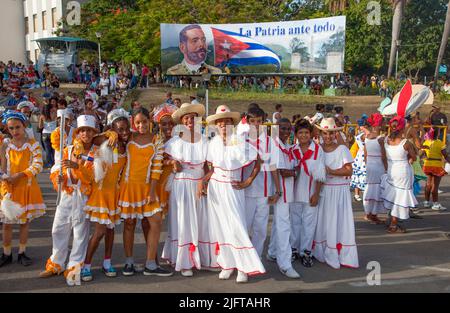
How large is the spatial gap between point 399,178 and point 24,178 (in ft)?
17.7

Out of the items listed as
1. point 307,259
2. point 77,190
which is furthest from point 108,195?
point 307,259

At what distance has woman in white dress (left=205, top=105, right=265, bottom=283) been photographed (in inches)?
209

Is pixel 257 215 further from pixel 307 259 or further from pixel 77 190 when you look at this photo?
pixel 77 190

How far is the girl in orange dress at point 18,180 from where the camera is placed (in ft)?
18.7

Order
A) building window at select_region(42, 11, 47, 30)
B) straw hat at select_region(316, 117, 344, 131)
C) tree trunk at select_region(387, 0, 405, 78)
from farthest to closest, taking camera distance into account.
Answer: building window at select_region(42, 11, 47, 30) → tree trunk at select_region(387, 0, 405, 78) → straw hat at select_region(316, 117, 344, 131)

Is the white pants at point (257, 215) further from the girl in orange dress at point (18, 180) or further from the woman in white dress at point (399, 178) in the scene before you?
the woman in white dress at point (399, 178)

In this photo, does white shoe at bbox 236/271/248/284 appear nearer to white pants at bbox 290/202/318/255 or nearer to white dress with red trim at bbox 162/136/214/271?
white dress with red trim at bbox 162/136/214/271

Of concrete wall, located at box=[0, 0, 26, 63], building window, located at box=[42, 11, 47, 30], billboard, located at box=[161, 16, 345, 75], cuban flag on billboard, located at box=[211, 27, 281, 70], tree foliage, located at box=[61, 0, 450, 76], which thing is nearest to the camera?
billboard, located at box=[161, 16, 345, 75]

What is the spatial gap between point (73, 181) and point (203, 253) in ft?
5.52

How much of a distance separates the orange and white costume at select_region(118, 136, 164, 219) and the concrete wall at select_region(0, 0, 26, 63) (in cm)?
5133

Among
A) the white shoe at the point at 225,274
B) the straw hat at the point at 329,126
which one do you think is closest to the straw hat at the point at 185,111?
the straw hat at the point at 329,126

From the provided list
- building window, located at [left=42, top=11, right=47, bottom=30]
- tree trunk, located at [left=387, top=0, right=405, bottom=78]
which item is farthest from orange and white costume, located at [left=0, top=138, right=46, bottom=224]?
building window, located at [left=42, top=11, right=47, bottom=30]

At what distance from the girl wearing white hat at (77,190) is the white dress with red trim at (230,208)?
1310 millimetres
